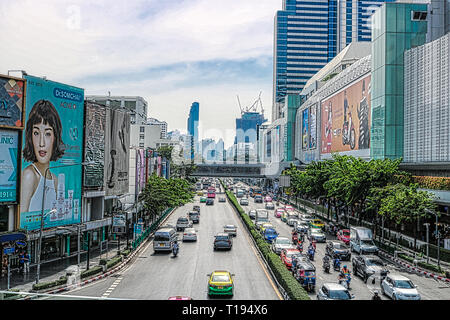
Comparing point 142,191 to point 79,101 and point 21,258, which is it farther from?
point 21,258

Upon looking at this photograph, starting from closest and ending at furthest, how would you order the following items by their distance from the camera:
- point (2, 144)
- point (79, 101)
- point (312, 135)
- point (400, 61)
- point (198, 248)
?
point (2, 144) < point (79, 101) < point (198, 248) < point (400, 61) < point (312, 135)

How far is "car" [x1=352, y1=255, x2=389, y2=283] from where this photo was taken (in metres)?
29.1

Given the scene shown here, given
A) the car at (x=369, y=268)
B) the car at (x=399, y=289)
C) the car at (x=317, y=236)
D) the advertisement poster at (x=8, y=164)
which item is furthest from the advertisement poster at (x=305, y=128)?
the car at (x=399, y=289)

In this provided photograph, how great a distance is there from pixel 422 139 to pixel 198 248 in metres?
31.3

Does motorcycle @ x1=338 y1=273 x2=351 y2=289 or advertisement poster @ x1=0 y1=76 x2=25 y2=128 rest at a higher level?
advertisement poster @ x1=0 y1=76 x2=25 y2=128

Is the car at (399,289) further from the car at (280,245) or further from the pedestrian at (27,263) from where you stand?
the pedestrian at (27,263)

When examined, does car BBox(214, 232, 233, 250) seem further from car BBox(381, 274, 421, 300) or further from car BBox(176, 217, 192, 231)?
A: car BBox(381, 274, 421, 300)

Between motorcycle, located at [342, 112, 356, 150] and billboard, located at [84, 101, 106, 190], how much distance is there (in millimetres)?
47963

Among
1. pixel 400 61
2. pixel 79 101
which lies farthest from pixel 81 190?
pixel 400 61

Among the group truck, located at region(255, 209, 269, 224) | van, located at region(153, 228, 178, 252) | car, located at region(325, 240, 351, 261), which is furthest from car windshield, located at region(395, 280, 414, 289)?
truck, located at region(255, 209, 269, 224)

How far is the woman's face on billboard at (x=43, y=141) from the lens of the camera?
35000 millimetres

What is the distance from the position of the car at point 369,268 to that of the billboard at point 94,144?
82.9ft

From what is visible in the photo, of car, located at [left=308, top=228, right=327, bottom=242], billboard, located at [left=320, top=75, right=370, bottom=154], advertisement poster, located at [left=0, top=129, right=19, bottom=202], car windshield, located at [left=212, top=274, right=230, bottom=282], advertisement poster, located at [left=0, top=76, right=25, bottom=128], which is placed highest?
billboard, located at [left=320, top=75, right=370, bottom=154]
